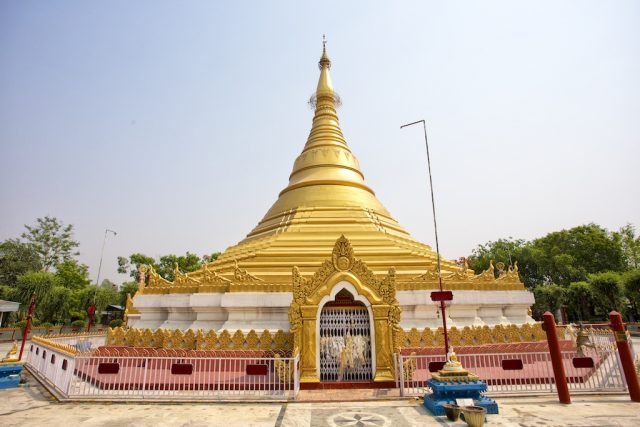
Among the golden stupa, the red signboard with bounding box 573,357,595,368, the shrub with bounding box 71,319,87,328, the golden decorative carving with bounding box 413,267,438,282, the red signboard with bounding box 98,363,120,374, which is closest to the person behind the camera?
the red signboard with bounding box 573,357,595,368

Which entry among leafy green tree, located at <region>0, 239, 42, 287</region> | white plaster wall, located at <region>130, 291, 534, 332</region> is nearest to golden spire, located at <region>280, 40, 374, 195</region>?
white plaster wall, located at <region>130, 291, 534, 332</region>

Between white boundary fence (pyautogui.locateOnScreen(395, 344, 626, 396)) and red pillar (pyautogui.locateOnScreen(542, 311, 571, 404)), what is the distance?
478 mm

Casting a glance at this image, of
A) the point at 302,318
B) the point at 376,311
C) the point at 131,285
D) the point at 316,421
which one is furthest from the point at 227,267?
the point at 131,285

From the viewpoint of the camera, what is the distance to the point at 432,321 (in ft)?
40.8

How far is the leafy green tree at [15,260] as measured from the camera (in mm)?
40938

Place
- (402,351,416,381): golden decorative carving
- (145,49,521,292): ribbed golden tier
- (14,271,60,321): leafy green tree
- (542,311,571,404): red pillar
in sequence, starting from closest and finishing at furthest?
1. (542,311,571,404): red pillar
2. (402,351,416,381): golden decorative carving
3. (145,49,521,292): ribbed golden tier
4. (14,271,60,321): leafy green tree

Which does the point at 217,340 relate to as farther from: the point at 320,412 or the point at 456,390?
the point at 456,390

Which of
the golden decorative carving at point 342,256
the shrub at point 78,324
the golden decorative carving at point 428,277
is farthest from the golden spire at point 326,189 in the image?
the shrub at point 78,324

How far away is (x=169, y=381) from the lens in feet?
28.9

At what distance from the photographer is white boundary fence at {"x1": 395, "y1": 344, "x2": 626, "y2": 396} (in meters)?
8.59

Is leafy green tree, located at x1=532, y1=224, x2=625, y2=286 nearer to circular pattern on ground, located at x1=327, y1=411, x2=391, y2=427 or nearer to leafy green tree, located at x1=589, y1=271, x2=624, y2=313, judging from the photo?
leafy green tree, located at x1=589, y1=271, x2=624, y2=313

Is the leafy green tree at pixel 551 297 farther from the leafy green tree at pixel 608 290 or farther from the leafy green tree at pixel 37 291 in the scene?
the leafy green tree at pixel 37 291

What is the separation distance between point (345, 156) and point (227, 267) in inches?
397

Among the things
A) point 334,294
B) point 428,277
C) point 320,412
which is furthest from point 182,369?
point 428,277
